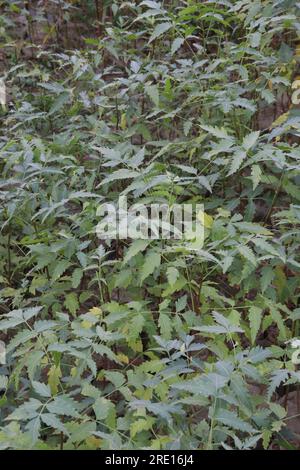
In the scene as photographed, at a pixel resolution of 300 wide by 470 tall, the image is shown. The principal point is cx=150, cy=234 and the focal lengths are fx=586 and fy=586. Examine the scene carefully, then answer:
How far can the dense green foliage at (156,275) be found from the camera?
181 centimetres

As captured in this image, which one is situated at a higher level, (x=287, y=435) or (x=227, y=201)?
(x=227, y=201)

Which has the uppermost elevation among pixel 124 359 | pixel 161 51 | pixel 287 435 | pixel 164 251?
pixel 161 51

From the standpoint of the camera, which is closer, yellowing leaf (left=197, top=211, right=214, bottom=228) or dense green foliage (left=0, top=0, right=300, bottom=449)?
dense green foliage (left=0, top=0, right=300, bottom=449)

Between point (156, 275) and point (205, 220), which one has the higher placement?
point (205, 220)

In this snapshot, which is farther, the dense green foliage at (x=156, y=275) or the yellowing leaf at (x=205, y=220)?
the yellowing leaf at (x=205, y=220)

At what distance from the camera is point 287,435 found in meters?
2.14

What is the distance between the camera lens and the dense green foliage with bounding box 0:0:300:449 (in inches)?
71.1

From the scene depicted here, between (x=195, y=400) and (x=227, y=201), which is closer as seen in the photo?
(x=195, y=400)

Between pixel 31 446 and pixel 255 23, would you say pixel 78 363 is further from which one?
pixel 255 23

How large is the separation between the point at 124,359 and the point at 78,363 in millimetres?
239

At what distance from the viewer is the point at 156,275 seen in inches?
90.7
